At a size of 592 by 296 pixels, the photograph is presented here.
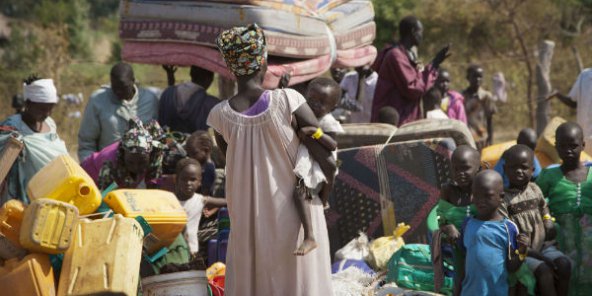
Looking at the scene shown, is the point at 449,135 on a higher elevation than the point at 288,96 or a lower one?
lower

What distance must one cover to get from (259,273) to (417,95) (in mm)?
4837

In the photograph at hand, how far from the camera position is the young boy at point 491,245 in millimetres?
6547

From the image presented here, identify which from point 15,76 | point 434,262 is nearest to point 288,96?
point 434,262

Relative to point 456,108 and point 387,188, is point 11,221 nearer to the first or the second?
point 387,188

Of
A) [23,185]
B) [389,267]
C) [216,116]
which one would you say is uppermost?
[216,116]

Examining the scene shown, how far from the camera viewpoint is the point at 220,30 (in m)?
9.20

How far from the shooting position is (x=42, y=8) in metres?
29.6

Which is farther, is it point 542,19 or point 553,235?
point 542,19

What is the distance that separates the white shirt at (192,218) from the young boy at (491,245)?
7.27 feet

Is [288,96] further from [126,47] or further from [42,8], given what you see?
[42,8]

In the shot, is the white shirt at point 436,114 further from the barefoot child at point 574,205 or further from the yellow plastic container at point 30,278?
the yellow plastic container at point 30,278

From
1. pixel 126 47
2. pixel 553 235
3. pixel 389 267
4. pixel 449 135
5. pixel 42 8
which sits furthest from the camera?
pixel 42 8

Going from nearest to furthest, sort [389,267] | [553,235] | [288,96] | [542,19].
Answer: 1. [288,96]
2. [553,235]
3. [389,267]
4. [542,19]

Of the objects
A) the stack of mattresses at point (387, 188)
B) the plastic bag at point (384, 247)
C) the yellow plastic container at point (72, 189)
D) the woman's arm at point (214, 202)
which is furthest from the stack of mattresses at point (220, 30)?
the yellow plastic container at point (72, 189)
